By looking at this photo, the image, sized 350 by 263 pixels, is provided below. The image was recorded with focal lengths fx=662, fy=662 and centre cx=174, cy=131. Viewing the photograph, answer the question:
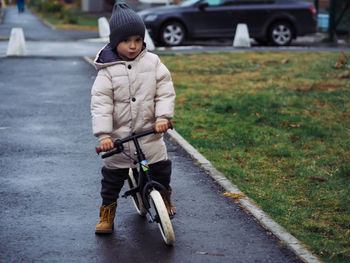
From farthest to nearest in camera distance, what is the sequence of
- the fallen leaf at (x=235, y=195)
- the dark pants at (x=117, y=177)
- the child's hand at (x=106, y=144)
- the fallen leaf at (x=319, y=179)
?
the fallen leaf at (x=319, y=179) → the fallen leaf at (x=235, y=195) → the dark pants at (x=117, y=177) → the child's hand at (x=106, y=144)

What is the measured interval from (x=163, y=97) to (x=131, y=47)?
409mm

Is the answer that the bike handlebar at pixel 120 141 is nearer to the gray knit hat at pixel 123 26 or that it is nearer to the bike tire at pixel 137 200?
the gray knit hat at pixel 123 26

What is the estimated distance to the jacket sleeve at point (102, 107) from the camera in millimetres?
4379

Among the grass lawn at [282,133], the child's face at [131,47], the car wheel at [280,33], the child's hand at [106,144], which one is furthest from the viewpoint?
the car wheel at [280,33]

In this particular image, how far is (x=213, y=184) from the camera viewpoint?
6.07 metres

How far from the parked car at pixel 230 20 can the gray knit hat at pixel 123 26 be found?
584 inches

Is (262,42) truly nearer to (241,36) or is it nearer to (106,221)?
(241,36)

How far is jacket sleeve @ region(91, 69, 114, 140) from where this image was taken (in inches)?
172

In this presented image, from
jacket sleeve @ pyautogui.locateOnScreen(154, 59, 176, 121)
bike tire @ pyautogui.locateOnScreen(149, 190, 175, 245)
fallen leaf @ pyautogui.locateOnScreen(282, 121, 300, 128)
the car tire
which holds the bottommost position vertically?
the car tire

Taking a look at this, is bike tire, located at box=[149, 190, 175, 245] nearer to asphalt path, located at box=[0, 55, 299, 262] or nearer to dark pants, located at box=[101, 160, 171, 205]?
asphalt path, located at box=[0, 55, 299, 262]

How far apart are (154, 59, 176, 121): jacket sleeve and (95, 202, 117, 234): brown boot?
30.6 inches

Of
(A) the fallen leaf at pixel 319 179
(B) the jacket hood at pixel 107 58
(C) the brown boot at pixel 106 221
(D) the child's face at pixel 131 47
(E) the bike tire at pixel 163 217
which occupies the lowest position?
(A) the fallen leaf at pixel 319 179

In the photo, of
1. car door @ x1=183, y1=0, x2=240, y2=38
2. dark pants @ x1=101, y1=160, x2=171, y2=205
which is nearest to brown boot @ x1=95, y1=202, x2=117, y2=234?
dark pants @ x1=101, y1=160, x2=171, y2=205

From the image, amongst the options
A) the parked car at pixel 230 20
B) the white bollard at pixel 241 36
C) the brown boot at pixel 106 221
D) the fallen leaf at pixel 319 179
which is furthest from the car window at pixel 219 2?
the brown boot at pixel 106 221
